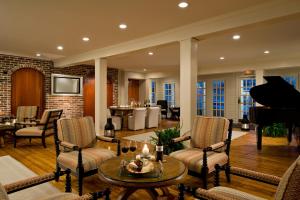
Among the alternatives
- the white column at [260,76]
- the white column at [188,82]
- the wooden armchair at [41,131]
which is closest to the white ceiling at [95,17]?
the white column at [188,82]

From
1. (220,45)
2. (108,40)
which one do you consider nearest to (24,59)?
(108,40)

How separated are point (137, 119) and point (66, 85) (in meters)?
3.16

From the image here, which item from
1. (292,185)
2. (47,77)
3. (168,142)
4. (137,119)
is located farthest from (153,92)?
(292,185)

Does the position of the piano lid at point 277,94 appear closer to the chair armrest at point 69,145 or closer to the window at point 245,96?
the chair armrest at point 69,145

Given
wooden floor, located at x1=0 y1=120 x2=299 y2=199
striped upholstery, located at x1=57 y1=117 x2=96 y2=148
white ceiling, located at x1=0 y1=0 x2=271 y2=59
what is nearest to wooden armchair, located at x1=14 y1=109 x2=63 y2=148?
A: wooden floor, located at x1=0 y1=120 x2=299 y2=199

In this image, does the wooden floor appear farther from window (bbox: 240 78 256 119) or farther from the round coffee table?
window (bbox: 240 78 256 119)

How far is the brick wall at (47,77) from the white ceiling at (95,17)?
1.93m

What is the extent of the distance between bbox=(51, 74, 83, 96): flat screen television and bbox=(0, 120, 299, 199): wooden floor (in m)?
2.65

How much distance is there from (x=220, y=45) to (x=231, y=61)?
289 centimetres

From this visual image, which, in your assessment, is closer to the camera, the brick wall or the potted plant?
the potted plant

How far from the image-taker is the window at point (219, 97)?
425 inches

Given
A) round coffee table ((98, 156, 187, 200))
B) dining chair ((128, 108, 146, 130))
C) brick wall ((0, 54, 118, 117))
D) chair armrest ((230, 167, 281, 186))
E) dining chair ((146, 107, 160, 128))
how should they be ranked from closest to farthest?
1. chair armrest ((230, 167, 281, 186))
2. round coffee table ((98, 156, 187, 200))
3. brick wall ((0, 54, 118, 117))
4. dining chair ((128, 108, 146, 130))
5. dining chair ((146, 107, 160, 128))

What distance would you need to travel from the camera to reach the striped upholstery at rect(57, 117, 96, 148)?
10.2ft

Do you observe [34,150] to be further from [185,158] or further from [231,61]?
[231,61]
